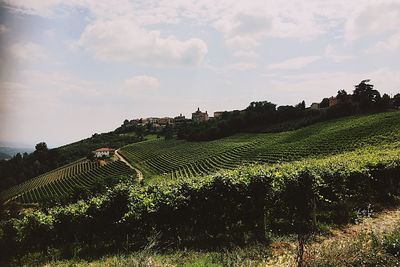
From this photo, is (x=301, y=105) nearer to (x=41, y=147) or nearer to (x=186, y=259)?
(x=41, y=147)

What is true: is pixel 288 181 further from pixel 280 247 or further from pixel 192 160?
pixel 192 160

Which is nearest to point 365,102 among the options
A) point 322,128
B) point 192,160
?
point 322,128

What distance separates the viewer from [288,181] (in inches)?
429

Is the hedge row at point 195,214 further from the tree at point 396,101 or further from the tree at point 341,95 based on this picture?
the tree at point 341,95

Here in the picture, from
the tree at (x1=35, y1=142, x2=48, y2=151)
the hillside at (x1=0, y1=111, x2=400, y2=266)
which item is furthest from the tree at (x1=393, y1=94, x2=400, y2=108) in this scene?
the tree at (x1=35, y1=142, x2=48, y2=151)

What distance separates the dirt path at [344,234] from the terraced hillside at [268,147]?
36029 millimetres

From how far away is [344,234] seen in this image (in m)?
9.88

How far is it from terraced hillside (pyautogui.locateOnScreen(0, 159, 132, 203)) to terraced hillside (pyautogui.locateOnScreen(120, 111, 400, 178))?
5921 mm

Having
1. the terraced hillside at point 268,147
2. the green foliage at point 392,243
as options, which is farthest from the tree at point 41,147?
the green foliage at point 392,243

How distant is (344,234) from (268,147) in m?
60.8

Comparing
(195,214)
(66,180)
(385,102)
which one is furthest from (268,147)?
(195,214)

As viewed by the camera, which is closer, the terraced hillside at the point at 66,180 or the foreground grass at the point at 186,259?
the foreground grass at the point at 186,259

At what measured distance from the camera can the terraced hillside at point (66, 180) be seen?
7825 centimetres

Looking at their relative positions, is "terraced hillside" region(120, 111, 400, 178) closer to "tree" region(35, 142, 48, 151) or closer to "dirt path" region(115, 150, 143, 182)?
"dirt path" region(115, 150, 143, 182)
